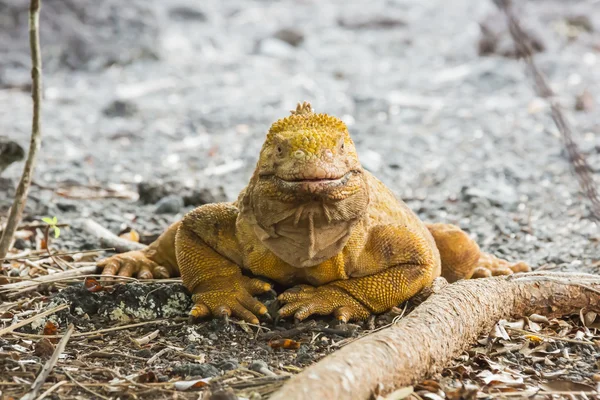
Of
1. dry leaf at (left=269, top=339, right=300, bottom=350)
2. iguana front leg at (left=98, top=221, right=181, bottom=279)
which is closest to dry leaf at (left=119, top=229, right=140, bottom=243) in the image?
iguana front leg at (left=98, top=221, right=181, bottom=279)

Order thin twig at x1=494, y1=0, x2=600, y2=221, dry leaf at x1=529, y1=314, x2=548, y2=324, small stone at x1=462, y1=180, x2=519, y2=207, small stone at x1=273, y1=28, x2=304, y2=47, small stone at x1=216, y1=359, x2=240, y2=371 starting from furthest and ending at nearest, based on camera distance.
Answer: small stone at x1=273, y1=28, x2=304, y2=47, small stone at x1=462, y1=180, x2=519, y2=207, dry leaf at x1=529, y1=314, x2=548, y2=324, small stone at x1=216, y1=359, x2=240, y2=371, thin twig at x1=494, y1=0, x2=600, y2=221

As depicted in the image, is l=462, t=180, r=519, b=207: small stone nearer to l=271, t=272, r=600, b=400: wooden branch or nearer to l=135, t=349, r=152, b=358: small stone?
l=271, t=272, r=600, b=400: wooden branch

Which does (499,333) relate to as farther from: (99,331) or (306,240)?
(99,331)

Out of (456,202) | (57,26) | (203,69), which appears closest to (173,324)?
(456,202)

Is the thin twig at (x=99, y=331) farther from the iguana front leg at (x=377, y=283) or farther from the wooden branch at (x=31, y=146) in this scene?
the wooden branch at (x=31, y=146)

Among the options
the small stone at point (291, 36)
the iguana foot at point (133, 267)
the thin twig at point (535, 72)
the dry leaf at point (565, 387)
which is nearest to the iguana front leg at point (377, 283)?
the dry leaf at point (565, 387)

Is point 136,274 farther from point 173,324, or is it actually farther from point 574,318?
point 574,318
